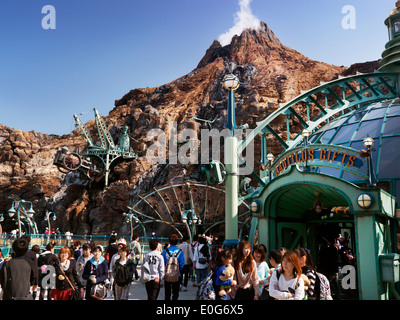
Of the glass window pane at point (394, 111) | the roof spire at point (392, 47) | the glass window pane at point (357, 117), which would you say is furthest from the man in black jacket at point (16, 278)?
the roof spire at point (392, 47)

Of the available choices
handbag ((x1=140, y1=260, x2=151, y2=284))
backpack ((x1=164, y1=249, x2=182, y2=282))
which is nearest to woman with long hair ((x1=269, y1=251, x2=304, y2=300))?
handbag ((x1=140, y1=260, x2=151, y2=284))

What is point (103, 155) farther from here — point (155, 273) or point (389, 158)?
point (155, 273)

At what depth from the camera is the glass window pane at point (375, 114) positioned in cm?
1417

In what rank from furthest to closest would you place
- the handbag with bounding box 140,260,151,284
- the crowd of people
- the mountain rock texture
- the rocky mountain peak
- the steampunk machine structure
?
the rocky mountain peak < the steampunk machine structure < the mountain rock texture < the handbag with bounding box 140,260,151,284 < the crowd of people

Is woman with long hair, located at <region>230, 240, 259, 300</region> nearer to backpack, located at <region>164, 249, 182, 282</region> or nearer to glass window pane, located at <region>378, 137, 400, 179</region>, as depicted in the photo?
backpack, located at <region>164, 249, 182, 282</region>

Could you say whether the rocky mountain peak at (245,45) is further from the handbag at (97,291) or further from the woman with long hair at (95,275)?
the handbag at (97,291)

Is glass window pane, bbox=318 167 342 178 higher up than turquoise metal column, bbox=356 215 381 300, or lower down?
higher up

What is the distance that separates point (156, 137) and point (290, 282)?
181 ft

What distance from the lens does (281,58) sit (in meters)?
82.4

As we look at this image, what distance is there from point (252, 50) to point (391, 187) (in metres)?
78.8

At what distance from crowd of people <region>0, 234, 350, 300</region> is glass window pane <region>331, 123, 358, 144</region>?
345 inches

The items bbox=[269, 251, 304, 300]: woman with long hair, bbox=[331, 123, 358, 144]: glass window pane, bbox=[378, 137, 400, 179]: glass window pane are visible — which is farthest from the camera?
bbox=[331, 123, 358, 144]: glass window pane

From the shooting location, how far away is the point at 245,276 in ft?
17.0

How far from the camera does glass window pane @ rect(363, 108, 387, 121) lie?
14.2 meters
